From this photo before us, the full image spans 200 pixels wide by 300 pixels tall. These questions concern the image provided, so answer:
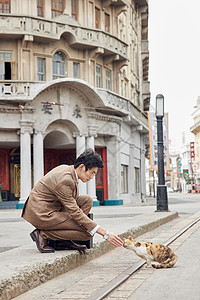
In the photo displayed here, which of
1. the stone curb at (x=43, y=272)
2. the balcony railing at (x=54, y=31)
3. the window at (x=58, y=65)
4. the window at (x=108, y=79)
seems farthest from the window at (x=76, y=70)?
the stone curb at (x=43, y=272)

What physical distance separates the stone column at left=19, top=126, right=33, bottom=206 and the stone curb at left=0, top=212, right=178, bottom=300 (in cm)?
2014

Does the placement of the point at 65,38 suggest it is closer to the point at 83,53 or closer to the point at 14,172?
the point at 83,53

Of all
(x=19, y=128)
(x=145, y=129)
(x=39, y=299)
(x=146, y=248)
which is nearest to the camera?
(x=39, y=299)

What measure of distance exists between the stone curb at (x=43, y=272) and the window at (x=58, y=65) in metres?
23.4

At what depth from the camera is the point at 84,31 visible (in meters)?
30.8

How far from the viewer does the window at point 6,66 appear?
96.8 feet

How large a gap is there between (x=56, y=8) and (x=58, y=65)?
3.38 meters

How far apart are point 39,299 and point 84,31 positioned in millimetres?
27305

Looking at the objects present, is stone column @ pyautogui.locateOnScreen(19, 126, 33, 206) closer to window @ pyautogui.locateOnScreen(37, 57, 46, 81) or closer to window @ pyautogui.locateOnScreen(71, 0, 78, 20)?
window @ pyautogui.locateOnScreen(37, 57, 46, 81)

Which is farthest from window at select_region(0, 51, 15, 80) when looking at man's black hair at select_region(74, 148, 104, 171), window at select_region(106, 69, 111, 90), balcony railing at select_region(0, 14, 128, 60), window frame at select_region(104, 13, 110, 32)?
man's black hair at select_region(74, 148, 104, 171)

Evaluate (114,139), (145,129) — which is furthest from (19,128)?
(145,129)

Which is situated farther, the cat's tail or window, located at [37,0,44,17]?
window, located at [37,0,44,17]

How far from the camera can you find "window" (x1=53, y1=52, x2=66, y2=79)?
1212 inches

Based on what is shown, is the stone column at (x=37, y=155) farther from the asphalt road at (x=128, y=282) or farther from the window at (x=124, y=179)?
the asphalt road at (x=128, y=282)
